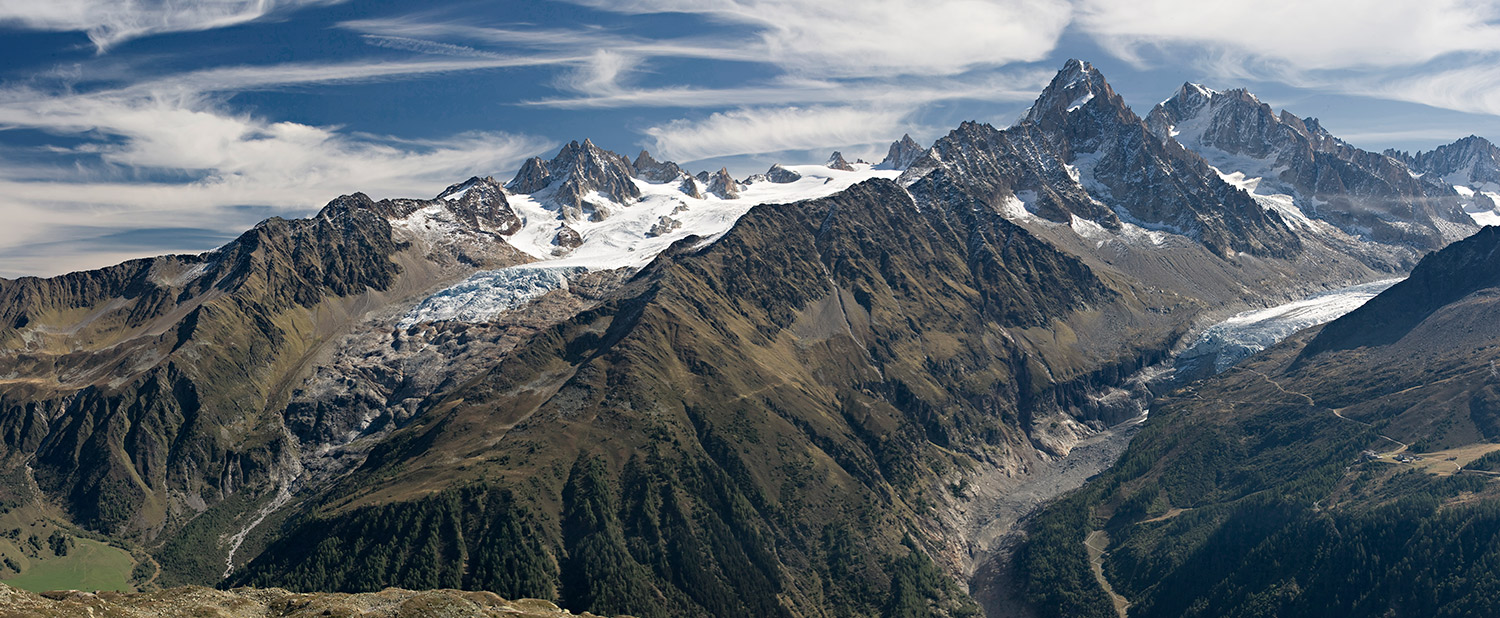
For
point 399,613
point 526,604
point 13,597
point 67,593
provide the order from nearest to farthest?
point 13,597, point 67,593, point 399,613, point 526,604

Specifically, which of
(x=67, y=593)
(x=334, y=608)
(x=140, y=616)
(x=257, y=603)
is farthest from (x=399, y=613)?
(x=67, y=593)

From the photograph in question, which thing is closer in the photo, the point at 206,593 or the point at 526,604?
the point at 206,593

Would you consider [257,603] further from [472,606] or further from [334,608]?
[472,606]

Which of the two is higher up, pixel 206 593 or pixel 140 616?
pixel 140 616

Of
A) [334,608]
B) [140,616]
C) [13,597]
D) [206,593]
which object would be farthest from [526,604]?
[13,597]

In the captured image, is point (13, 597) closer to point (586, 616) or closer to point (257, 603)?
point (257, 603)

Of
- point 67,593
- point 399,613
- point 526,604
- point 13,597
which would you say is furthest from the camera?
point 526,604

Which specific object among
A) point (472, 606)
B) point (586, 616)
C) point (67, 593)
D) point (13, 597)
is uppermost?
point (13, 597)
